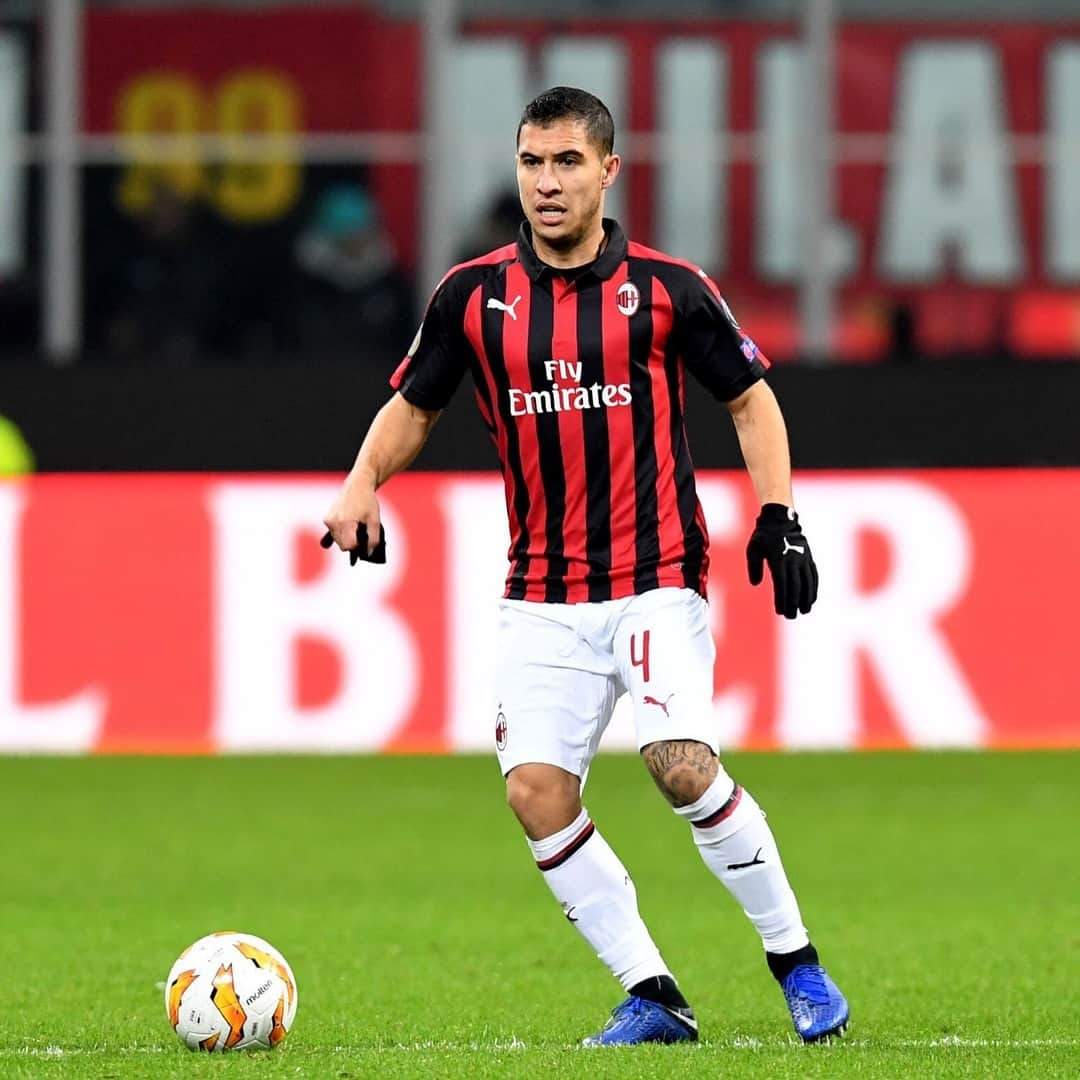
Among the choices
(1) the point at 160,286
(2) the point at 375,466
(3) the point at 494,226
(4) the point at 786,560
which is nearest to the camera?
(4) the point at 786,560

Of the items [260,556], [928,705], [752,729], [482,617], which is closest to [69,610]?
[260,556]

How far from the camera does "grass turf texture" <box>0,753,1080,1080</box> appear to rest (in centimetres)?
570

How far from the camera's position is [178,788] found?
38.2ft

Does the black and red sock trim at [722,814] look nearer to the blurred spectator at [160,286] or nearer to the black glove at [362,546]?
the black glove at [362,546]

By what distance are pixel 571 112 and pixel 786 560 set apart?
3.45 feet

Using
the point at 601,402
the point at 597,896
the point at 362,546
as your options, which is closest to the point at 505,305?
the point at 601,402

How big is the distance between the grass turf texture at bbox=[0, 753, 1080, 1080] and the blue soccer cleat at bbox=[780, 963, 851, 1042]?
2.3 inches

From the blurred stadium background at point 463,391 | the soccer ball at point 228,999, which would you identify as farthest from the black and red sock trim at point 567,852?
the blurred stadium background at point 463,391

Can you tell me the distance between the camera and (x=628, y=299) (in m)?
5.85

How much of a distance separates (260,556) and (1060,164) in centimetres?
645

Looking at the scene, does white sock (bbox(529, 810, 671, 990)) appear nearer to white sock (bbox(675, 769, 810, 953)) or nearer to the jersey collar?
white sock (bbox(675, 769, 810, 953))

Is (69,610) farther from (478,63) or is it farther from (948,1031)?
(948,1031)

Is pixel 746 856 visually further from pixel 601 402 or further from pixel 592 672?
pixel 601 402

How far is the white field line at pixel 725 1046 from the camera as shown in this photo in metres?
5.68
